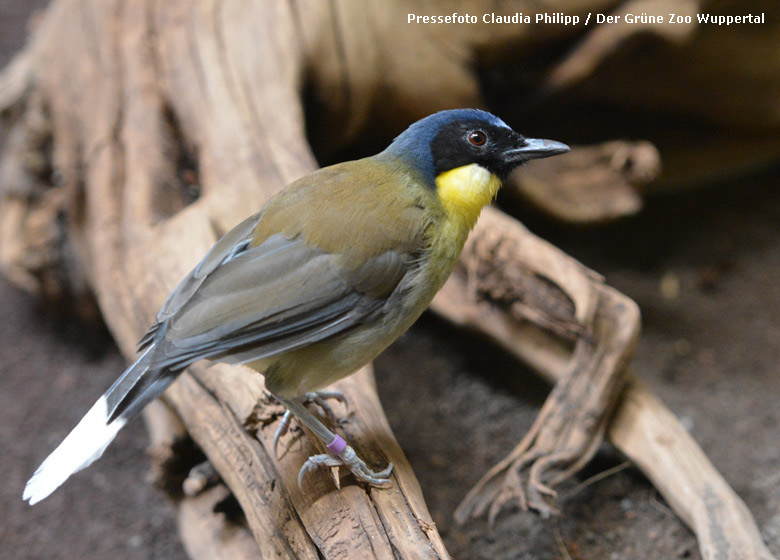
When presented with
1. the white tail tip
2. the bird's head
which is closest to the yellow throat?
the bird's head

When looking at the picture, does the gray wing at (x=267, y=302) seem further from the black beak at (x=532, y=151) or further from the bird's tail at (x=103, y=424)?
the black beak at (x=532, y=151)

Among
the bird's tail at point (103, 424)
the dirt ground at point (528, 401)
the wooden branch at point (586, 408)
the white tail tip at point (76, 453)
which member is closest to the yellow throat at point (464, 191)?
the wooden branch at point (586, 408)

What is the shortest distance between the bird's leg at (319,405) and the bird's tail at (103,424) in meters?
0.46

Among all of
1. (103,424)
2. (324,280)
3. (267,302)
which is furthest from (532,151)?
(103,424)

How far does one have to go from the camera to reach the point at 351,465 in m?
2.02

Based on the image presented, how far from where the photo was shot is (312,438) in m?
2.20

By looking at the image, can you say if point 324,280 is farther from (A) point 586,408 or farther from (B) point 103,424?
(A) point 586,408

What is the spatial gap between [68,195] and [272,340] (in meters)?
2.16

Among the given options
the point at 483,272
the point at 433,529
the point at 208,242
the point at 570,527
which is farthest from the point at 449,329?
the point at 433,529

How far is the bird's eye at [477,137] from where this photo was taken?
2234 millimetres

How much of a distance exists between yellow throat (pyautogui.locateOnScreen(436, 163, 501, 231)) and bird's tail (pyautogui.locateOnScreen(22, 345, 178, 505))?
3.27 ft

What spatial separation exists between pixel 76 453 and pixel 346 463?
0.75 m

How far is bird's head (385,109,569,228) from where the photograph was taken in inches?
87.8

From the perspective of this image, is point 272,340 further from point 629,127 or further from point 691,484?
point 629,127
